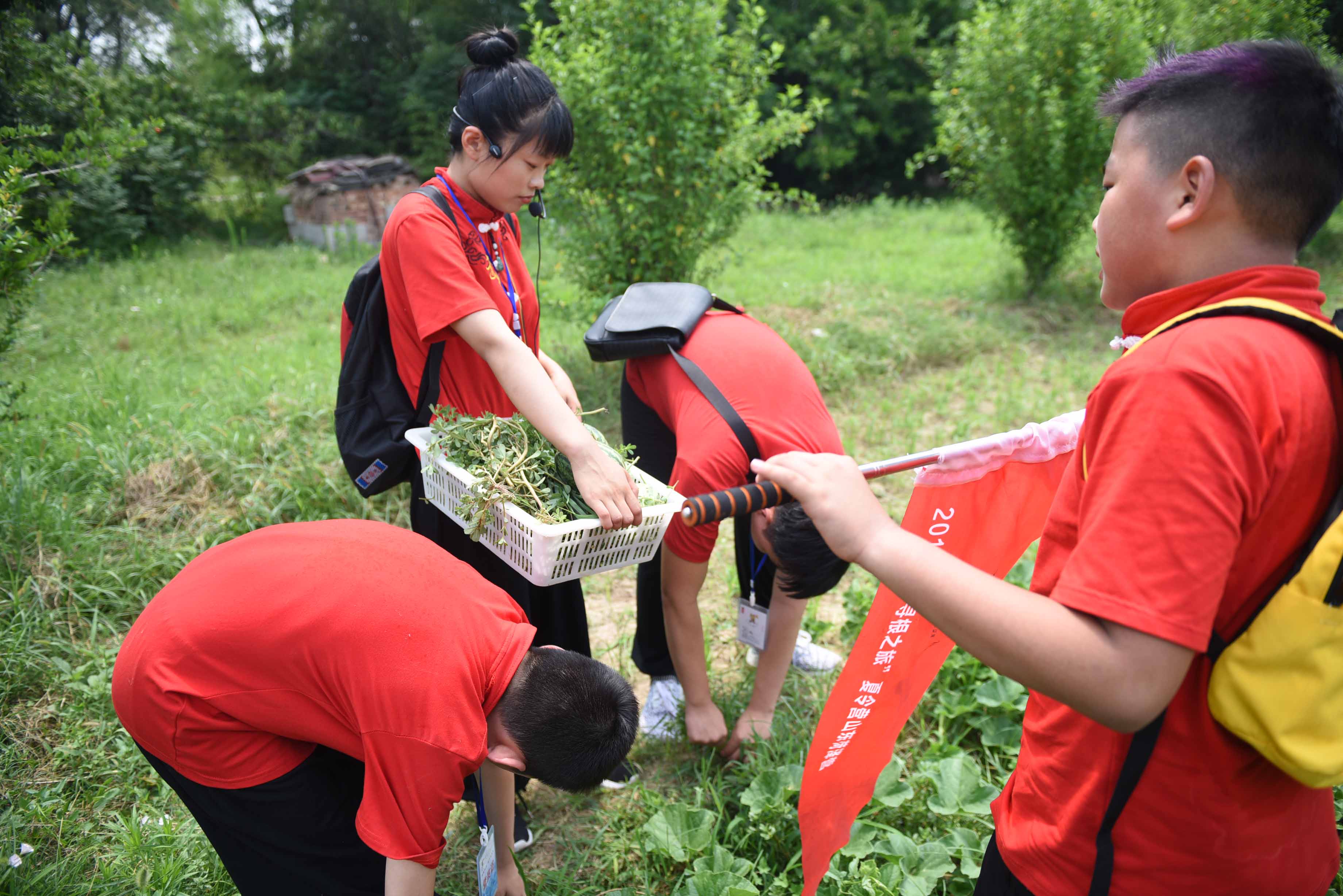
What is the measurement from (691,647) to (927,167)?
20.4 m

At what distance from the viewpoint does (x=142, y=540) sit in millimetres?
3635

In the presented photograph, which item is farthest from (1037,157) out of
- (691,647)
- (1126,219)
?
(1126,219)

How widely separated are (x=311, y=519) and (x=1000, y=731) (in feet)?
10.2

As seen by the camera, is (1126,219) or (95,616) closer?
(1126,219)

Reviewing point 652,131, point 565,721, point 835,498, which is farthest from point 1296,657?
point 652,131

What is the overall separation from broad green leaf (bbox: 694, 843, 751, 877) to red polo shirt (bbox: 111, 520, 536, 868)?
3.30 ft

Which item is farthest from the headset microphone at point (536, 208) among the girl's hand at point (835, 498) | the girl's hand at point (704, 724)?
the girl's hand at point (704, 724)

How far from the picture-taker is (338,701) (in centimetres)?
165

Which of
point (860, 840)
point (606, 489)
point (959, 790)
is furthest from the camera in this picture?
point (959, 790)

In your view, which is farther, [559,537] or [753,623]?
[753,623]

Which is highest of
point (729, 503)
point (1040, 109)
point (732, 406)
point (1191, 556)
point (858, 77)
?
point (858, 77)

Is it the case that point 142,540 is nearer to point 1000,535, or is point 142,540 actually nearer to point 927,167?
point 1000,535

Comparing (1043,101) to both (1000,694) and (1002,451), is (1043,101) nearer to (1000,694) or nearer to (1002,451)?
(1000,694)

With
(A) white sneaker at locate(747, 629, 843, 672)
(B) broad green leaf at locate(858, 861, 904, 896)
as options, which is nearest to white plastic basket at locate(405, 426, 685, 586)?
(B) broad green leaf at locate(858, 861, 904, 896)
